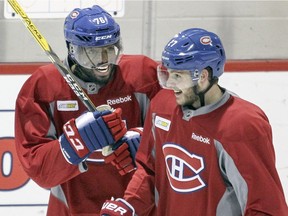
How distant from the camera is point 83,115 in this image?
2.76 metres

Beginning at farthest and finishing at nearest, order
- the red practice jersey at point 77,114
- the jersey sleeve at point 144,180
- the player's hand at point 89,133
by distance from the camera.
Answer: the red practice jersey at point 77,114 → the player's hand at point 89,133 → the jersey sleeve at point 144,180

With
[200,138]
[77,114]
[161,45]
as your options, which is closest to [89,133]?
[77,114]

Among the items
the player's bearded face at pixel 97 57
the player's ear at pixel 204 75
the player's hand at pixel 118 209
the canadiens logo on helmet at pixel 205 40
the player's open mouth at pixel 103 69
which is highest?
the canadiens logo on helmet at pixel 205 40

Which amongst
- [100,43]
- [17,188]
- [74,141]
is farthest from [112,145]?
[17,188]

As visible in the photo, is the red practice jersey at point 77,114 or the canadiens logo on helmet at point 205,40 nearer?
the canadiens logo on helmet at point 205,40

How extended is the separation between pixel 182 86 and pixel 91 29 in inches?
17.2

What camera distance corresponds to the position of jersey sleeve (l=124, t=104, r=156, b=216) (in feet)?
8.50

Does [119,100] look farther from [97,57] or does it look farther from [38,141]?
[38,141]

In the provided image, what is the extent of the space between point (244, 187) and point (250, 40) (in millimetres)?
1273

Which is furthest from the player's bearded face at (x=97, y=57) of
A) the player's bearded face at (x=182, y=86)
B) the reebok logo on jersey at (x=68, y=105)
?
the player's bearded face at (x=182, y=86)

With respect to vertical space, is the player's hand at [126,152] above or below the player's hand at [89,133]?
below

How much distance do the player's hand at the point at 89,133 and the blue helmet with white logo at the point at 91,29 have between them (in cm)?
22

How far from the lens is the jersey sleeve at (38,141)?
2.82 m

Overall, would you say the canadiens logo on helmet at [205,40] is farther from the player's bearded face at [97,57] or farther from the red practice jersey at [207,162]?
the player's bearded face at [97,57]
